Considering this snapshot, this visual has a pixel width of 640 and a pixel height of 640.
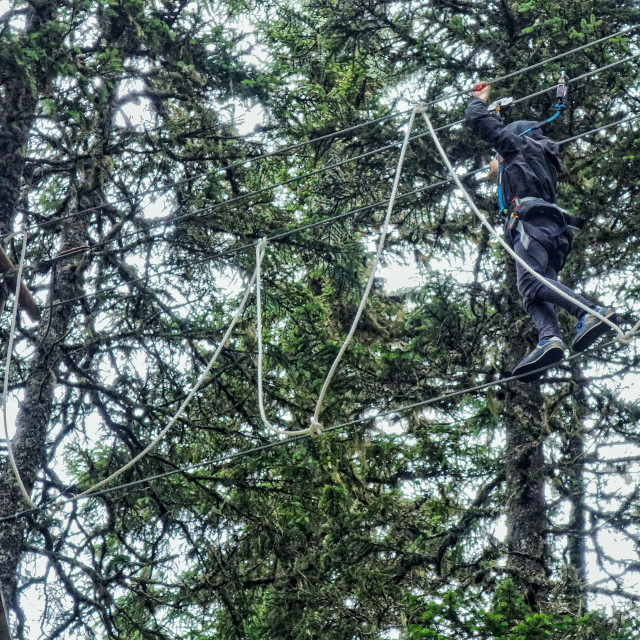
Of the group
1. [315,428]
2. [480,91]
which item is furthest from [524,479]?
[480,91]

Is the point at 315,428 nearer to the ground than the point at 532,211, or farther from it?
nearer to the ground

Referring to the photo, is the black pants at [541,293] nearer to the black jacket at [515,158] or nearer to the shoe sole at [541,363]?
the shoe sole at [541,363]

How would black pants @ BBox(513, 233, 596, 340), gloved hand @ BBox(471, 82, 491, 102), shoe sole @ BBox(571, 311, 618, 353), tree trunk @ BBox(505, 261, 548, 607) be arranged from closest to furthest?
shoe sole @ BBox(571, 311, 618, 353)
black pants @ BBox(513, 233, 596, 340)
gloved hand @ BBox(471, 82, 491, 102)
tree trunk @ BBox(505, 261, 548, 607)

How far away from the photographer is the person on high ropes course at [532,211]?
643 cm

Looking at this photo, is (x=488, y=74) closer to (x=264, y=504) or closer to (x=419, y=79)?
(x=419, y=79)

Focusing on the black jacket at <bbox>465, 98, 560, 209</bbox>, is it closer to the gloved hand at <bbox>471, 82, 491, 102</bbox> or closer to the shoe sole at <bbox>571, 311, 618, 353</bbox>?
the gloved hand at <bbox>471, 82, 491, 102</bbox>

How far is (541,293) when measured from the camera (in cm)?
641

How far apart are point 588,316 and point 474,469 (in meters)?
4.18

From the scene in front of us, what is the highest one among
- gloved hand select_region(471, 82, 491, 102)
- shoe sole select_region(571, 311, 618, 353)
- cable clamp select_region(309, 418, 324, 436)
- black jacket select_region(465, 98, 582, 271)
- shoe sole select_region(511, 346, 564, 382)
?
gloved hand select_region(471, 82, 491, 102)

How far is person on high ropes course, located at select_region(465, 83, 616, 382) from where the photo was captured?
21.1 feet

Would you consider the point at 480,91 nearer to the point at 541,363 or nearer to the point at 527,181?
the point at 527,181

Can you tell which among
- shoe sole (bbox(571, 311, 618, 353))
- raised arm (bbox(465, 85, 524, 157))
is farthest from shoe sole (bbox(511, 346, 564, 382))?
raised arm (bbox(465, 85, 524, 157))

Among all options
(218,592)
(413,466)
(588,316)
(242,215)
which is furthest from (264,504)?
(588,316)

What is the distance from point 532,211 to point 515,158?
1.28ft
